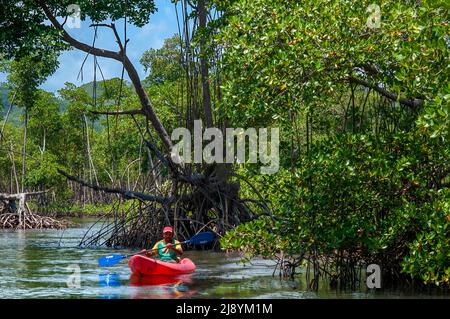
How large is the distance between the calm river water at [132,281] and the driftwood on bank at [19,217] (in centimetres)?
861

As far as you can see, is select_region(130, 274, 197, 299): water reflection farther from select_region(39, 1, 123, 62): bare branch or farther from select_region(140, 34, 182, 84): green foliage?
select_region(140, 34, 182, 84): green foliage

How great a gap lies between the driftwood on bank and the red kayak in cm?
1282

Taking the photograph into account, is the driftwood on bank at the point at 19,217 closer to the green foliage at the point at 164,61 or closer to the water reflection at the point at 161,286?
the green foliage at the point at 164,61

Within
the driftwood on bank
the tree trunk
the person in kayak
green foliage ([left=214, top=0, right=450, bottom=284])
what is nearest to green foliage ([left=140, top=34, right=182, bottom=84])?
the driftwood on bank

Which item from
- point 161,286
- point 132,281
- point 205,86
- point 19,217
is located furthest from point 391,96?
point 19,217

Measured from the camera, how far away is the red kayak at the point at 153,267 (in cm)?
956

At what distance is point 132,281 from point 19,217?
44.1ft

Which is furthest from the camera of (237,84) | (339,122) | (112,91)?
(112,91)

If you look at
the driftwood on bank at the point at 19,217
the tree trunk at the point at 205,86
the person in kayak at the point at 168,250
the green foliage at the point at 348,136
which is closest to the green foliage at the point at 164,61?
the driftwood on bank at the point at 19,217

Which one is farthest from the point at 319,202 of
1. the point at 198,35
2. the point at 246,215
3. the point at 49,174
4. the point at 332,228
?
the point at 49,174

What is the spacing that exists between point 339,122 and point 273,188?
7.73 feet

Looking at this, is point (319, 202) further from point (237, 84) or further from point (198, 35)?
point (198, 35)

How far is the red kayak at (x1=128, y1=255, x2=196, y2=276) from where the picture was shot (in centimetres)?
956

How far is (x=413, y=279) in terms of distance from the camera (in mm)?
7746
